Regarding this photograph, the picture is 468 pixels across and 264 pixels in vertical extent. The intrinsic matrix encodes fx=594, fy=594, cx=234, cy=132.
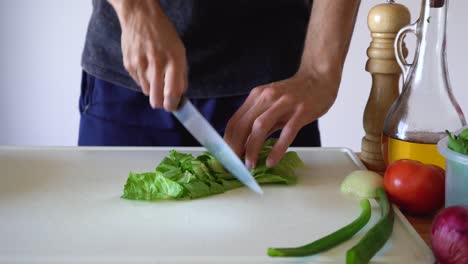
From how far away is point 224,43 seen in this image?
1.00 meters

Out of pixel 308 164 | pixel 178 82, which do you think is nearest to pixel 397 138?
pixel 308 164

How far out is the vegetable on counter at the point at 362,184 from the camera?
75 centimetres

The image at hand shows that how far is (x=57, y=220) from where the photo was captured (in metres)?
0.67

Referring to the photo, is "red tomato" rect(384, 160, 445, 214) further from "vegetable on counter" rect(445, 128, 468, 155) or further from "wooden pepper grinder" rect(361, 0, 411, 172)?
"wooden pepper grinder" rect(361, 0, 411, 172)

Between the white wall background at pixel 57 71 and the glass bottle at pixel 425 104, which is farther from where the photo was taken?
the white wall background at pixel 57 71

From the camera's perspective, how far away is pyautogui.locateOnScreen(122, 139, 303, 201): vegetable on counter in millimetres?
735

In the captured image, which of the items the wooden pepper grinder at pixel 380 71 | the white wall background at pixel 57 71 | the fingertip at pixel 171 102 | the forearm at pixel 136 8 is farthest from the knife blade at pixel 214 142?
the white wall background at pixel 57 71

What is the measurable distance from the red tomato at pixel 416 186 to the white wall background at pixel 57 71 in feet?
4.19

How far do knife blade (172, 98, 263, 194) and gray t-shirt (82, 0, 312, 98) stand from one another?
0.73 feet

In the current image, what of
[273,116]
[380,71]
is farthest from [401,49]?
[273,116]

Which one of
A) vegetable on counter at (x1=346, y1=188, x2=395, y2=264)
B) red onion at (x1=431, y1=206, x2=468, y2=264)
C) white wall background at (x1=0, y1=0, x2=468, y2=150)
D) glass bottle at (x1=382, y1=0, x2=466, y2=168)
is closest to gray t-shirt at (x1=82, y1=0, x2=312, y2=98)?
glass bottle at (x1=382, y1=0, x2=466, y2=168)

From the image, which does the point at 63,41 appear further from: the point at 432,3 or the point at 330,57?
the point at 432,3

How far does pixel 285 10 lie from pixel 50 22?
1.10m

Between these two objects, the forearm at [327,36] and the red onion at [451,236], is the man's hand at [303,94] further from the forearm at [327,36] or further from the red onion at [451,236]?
the red onion at [451,236]
